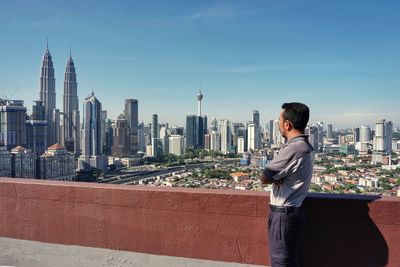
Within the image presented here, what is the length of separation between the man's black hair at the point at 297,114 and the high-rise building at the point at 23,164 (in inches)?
1369

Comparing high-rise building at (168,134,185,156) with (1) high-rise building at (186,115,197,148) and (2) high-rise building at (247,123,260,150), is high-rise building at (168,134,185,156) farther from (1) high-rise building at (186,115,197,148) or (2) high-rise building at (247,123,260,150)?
(2) high-rise building at (247,123,260,150)

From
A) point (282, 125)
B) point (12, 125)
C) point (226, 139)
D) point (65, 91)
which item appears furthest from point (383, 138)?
point (65, 91)

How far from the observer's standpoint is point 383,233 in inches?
75.9

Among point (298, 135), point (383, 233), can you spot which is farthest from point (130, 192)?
point (383, 233)

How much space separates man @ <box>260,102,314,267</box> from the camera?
1677 mm

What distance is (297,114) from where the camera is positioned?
1.73m

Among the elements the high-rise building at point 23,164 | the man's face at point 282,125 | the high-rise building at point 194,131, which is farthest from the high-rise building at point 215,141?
the man's face at point 282,125

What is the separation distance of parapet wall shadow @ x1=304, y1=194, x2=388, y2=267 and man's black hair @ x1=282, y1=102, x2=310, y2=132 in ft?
1.51

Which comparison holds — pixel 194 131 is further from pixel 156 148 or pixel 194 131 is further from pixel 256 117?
pixel 156 148

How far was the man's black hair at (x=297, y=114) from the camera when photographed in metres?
1.73

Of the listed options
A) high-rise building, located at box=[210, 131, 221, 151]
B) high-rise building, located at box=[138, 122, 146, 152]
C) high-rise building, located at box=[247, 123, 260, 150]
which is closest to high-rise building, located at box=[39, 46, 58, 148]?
high-rise building, located at box=[138, 122, 146, 152]

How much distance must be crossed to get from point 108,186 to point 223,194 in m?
0.71

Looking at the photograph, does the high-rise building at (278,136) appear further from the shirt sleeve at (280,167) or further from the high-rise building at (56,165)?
the high-rise building at (56,165)

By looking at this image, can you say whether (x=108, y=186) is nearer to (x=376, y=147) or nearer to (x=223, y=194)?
(x=223, y=194)
